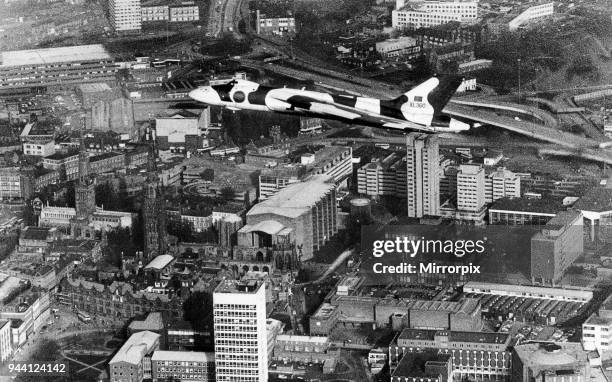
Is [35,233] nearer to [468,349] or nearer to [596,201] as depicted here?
[468,349]

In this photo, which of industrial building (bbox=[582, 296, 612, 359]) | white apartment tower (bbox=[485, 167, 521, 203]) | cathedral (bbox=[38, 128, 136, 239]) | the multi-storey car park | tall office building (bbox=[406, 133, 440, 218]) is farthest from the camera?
white apartment tower (bbox=[485, 167, 521, 203])

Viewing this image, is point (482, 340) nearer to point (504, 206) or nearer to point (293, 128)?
point (504, 206)

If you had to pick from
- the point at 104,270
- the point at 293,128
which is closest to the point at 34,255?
the point at 104,270

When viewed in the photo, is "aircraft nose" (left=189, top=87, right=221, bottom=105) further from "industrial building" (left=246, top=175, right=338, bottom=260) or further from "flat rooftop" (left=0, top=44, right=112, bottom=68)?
"flat rooftop" (left=0, top=44, right=112, bottom=68)

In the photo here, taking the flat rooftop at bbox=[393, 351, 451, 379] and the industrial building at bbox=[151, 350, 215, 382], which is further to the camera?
the industrial building at bbox=[151, 350, 215, 382]

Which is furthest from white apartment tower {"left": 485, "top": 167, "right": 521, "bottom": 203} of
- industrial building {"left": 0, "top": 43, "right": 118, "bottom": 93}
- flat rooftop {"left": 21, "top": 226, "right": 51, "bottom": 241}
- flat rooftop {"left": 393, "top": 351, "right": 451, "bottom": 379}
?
industrial building {"left": 0, "top": 43, "right": 118, "bottom": 93}

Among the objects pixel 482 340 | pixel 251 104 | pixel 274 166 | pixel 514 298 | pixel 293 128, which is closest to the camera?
pixel 251 104
